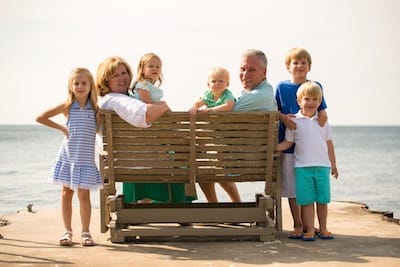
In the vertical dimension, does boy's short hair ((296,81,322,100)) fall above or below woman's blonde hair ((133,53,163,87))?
below

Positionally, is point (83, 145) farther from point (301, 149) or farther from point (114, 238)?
point (301, 149)

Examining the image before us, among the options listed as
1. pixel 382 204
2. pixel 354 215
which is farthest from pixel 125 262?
pixel 382 204

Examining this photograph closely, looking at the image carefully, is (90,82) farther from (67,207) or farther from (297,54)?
(297,54)

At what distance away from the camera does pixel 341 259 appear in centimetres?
639

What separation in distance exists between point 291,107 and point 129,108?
5.99 feet

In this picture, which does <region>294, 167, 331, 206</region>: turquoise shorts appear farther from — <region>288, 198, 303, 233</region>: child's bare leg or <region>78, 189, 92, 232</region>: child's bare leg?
<region>78, 189, 92, 232</region>: child's bare leg

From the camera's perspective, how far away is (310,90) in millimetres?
7191

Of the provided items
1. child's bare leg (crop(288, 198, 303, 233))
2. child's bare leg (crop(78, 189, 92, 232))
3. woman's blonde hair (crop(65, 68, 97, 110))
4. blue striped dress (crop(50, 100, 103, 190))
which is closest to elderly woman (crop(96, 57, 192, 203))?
woman's blonde hair (crop(65, 68, 97, 110))

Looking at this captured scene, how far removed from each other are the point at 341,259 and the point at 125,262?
75.1 inches

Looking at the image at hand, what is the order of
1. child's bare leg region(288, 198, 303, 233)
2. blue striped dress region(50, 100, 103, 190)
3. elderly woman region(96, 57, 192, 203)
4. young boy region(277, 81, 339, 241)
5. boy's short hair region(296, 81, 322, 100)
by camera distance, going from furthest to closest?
child's bare leg region(288, 198, 303, 233), young boy region(277, 81, 339, 241), boy's short hair region(296, 81, 322, 100), blue striped dress region(50, 100, 103, 190), elderly woman region(96, 57, 192, 203)

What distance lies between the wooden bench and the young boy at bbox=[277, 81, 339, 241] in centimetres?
25

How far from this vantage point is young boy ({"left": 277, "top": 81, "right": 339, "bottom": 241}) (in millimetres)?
7293

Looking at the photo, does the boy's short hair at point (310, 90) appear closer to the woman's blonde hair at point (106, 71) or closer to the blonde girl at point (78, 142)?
the woman's blonde hair at point (106, 71)

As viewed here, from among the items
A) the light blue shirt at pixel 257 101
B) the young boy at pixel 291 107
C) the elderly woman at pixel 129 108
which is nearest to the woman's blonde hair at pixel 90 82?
the elderly woman at pixel 129 108
